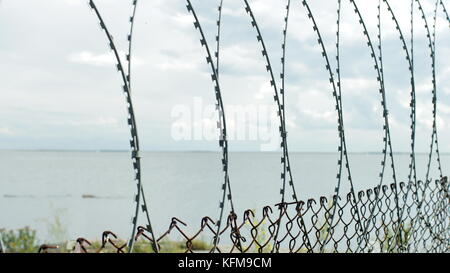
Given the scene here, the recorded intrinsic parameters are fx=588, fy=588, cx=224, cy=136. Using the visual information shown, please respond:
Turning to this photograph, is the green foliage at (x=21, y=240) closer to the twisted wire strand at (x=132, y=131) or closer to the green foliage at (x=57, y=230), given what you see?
the green foliage at (x=57, y=230)

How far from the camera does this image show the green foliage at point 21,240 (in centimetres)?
626

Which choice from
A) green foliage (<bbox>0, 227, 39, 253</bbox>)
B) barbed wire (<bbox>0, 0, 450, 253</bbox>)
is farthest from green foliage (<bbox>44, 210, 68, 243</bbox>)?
barbed wire (<bbox>0, 0, 450, 253</bbox>)

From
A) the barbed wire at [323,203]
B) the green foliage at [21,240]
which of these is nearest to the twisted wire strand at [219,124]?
the barbed wire at [323,203]

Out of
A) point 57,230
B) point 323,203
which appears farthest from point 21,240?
point 323,203

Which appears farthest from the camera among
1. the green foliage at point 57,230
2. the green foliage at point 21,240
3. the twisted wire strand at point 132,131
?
the green foliage at point 57,230

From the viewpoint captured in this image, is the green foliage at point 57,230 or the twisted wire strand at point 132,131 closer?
the twisted wire strand at point 132,131

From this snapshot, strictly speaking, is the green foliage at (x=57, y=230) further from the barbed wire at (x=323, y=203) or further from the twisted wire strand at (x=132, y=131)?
the twisted wire strand at (x=132, y=131)

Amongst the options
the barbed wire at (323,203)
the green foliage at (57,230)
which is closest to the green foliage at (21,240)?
the green foliage at (57,230)

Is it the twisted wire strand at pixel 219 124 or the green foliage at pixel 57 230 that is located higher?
the twisted wire strand at pixel 219 124

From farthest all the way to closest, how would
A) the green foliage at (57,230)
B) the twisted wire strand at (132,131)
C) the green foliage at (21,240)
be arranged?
the green foliage at (57,230) → the green foliage at (21,240) → the twisted wire strand at (132,131)

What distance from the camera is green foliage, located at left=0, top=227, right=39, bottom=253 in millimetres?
6262

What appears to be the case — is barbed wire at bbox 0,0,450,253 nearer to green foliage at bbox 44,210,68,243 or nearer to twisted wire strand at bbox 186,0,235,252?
twisted wire strand at bbox 186,0,235,252
